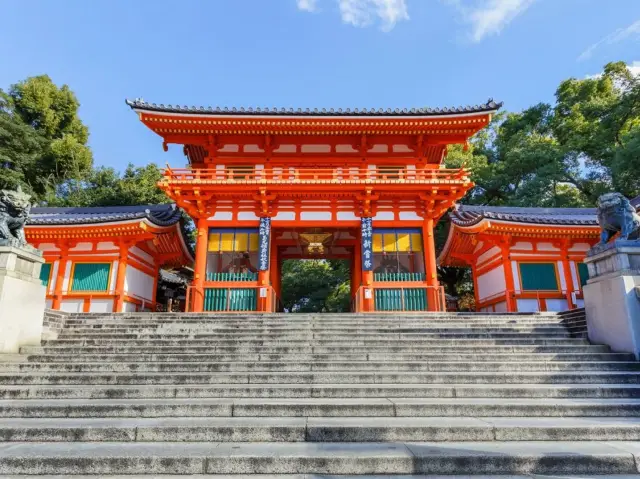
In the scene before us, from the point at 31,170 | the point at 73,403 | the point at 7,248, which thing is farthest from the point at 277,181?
the point at 31,170

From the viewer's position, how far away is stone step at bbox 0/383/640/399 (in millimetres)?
5188

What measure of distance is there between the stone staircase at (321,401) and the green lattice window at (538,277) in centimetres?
559

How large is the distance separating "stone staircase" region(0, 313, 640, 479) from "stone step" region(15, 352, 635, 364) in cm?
3

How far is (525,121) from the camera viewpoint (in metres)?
28.5

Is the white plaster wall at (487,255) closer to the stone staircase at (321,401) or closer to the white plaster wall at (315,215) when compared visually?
the stone staircase at (321,401)

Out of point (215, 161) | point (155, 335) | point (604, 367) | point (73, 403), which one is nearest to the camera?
point (73, 403)

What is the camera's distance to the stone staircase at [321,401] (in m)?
3.32

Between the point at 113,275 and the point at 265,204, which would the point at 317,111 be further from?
the point at 113,275

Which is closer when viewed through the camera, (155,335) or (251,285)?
(155,335)

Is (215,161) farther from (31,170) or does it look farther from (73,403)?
(31,170)

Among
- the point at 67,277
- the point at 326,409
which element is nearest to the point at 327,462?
the point at 326,409

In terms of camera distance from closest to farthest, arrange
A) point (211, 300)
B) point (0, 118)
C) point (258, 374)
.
→ point (258, 374) → point (211, 300) → point (0, 118)

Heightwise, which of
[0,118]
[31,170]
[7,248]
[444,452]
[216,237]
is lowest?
[444,452]

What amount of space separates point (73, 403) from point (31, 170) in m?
29.5
